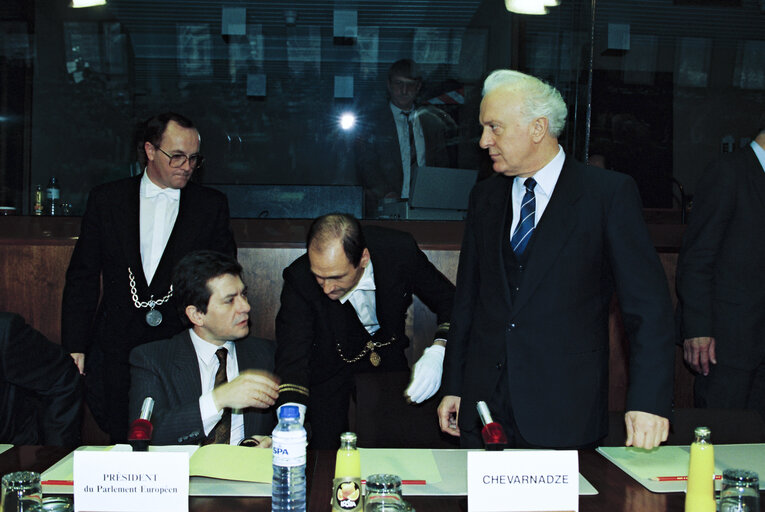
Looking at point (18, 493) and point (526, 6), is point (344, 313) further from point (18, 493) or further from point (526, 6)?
point (526, 6)

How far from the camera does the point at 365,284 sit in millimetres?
2477

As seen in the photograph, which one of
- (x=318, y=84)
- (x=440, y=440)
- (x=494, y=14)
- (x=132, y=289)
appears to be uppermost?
(x=494, y=14)

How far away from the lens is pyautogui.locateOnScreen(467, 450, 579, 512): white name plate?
1.26 meters

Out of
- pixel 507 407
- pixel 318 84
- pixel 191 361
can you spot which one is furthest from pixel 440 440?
pixel 318 84

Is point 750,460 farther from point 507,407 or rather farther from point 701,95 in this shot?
point 701,95

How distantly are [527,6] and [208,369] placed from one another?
17.5 ft

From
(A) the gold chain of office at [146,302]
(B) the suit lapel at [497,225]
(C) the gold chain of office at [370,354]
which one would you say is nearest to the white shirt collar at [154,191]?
(A) the gold chain of office at [146,302]

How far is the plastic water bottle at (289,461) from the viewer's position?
1.14 meters

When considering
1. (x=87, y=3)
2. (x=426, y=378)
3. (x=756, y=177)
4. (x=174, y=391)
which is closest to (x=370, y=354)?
(x=426, y=378)

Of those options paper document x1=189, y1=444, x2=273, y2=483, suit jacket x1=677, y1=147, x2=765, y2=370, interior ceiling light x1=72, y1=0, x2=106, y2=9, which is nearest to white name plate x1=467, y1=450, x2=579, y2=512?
paper document x1=189, y1=444, x2=273, y2=483

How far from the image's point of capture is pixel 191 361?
2260mm

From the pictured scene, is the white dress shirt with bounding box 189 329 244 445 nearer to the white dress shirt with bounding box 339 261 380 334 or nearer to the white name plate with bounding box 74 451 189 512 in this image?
the white dress shirt with bounding box 339 261 380 334

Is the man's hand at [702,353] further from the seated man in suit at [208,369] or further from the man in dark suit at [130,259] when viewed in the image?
the man in dark suit at [130,259]

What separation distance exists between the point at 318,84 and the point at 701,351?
5.36 meters
